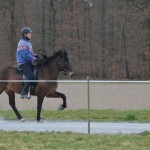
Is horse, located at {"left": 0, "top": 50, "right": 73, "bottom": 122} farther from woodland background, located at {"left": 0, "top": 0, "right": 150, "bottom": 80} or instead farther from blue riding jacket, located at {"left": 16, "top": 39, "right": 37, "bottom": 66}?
woodland background, located at {"left": 0, "top": 0, "right": 150, "bottom": 80}

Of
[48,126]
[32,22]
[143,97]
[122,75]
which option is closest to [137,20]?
[122,75]

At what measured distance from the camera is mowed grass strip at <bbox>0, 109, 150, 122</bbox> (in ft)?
51.5

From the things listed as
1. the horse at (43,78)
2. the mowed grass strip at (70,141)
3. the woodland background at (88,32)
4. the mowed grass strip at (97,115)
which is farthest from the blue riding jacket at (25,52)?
the woodland background at (88,32)

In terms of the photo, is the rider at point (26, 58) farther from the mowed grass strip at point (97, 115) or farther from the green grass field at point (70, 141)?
the green grass field at point (70, 141)

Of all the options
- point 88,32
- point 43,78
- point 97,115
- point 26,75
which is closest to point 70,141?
point 26,75

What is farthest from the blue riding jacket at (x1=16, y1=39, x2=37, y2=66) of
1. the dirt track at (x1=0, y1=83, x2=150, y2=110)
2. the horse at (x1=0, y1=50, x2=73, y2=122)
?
the dirt track at (x1=0, y1=83, x2=150, y2=110)

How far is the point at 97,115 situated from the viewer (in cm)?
1677

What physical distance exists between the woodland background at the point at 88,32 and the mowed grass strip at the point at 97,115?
31.3 meters

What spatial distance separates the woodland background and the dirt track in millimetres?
28717

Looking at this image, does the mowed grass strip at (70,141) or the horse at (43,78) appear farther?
the horse at (43,78)

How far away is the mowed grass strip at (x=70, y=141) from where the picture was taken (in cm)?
953

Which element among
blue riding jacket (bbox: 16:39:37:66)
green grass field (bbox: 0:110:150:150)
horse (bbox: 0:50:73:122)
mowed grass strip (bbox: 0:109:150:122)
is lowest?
mowed grass strip (bbox: 0:109:150:122)

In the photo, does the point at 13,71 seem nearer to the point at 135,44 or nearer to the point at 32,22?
the point at 135,44

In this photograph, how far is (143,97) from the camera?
54.0 feet
